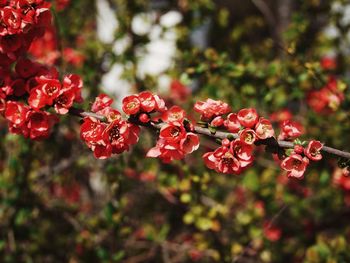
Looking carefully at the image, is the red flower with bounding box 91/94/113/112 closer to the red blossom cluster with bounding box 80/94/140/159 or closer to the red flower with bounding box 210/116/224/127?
the red blossom cluster with bounding box 80/94/140/159

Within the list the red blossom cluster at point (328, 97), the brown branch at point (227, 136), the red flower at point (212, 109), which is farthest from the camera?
the red blossom cluster at point (328, 97)

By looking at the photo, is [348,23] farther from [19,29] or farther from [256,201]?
[19,29]

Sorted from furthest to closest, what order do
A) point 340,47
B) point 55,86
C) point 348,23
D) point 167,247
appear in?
1. point 340,47
2. point 348,23
3. point 167,247
4. point 55,86

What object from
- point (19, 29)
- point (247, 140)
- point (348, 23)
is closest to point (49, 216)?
point (19, 29)

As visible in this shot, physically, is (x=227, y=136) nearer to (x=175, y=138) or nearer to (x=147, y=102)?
(x=175, y=138)

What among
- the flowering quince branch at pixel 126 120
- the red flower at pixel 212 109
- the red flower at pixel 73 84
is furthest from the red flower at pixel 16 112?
the red flower at pixel 212 109

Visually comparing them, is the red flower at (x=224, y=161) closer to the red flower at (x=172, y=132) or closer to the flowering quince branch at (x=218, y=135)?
the flowering quince branch at (x=218, y=135)

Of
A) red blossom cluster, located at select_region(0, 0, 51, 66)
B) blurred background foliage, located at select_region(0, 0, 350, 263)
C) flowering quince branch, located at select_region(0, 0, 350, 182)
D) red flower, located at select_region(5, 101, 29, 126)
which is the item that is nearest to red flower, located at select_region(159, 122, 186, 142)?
flowering quince branch, located at select_region(0, 0, 350, 182)
